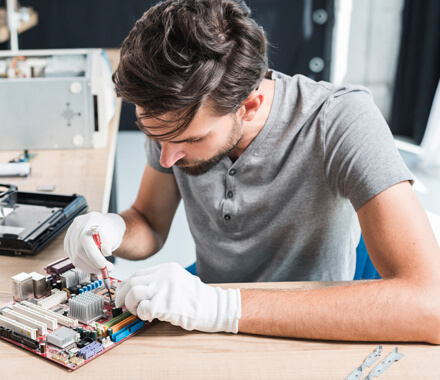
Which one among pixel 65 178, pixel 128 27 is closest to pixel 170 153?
pixel 65 178

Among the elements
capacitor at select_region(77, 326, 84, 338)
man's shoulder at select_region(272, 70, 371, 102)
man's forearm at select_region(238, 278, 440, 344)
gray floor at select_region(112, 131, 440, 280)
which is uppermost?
man's shoulder at select_region(272, 70, 371, 102)

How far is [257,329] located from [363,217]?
0.33m

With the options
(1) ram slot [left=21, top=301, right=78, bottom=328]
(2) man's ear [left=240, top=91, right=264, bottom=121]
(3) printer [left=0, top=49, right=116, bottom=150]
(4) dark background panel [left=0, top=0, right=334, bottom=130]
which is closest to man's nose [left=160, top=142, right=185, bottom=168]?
(2) man's ear [left=240, top=91, right=264, bottom=121]

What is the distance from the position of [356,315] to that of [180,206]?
2.27 metres

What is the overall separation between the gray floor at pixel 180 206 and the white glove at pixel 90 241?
3.83ft

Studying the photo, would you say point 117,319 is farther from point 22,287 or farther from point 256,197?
point 256,197

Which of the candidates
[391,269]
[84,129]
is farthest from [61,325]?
[84,129]

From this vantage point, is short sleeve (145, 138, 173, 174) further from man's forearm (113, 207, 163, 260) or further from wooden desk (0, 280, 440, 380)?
wooden desk (0, 280, 440, 380)

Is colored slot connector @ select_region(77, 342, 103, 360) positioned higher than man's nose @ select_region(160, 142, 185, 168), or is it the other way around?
man's nose @ select_region(160, 142, 185, 168)

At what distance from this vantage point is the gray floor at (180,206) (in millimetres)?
2594

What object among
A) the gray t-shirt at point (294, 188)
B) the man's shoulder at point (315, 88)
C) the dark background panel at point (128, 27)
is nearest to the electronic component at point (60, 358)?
the gray t-shirt at point (294, 188)

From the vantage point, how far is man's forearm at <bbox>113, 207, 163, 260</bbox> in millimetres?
1355

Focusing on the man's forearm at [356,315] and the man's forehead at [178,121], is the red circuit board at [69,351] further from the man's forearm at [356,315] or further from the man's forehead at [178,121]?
the man's forehead at [178,121]

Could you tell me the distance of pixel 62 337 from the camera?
88cm
